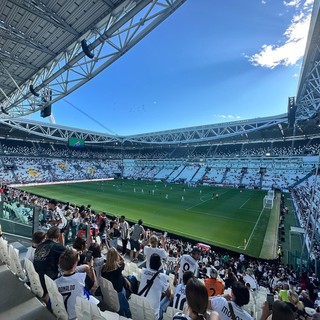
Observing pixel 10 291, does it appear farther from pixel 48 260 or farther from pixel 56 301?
pixel 56 301

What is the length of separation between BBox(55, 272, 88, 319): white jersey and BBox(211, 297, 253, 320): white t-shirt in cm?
177

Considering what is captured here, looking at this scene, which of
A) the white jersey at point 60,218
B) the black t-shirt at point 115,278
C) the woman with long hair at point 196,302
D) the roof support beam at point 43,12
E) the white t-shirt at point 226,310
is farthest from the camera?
the white jersey at point 60,218

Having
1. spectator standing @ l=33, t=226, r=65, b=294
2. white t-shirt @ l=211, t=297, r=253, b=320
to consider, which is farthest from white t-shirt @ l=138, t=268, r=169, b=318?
spectator standing @ l=33, t=226, r=65, b=294

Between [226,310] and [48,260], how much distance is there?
2650 mm

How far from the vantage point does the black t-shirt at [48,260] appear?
127 inches

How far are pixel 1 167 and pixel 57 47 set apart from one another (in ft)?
161

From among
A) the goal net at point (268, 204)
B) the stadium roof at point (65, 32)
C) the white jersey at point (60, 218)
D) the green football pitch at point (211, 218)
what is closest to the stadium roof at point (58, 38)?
the stadium roof at point (65, 32)

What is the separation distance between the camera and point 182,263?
4.59 m

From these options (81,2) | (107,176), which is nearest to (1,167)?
(107,176)

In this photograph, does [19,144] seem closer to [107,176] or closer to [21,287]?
[107,176]

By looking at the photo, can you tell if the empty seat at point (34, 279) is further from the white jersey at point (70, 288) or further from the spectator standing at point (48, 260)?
the white jersey at point (70, 288)

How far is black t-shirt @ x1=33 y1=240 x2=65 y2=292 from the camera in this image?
127 inches

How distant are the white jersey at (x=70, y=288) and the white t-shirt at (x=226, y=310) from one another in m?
1.77

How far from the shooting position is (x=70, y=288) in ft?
9.14
